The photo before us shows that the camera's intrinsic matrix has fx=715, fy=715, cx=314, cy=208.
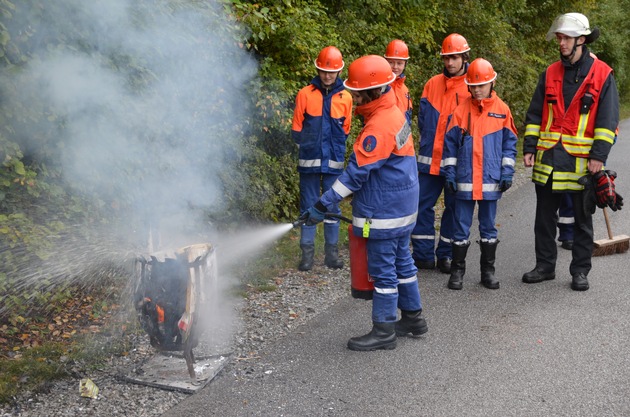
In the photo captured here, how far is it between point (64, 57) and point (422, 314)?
3.25 m

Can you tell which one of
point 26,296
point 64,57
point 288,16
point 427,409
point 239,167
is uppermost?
point 288,16

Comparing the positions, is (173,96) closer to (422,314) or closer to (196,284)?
(196,284)

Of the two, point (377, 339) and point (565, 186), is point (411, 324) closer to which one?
point (377, 339)

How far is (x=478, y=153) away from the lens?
6.16 meters

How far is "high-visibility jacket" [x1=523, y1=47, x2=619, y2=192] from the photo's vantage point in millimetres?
5934

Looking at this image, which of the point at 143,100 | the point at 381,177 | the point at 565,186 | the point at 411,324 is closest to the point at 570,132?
the point at 565,186

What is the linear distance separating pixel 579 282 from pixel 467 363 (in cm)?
194

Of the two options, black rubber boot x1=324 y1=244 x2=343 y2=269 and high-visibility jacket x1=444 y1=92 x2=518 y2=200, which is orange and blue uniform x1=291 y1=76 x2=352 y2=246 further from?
high-visibility jacket x1=444 y1=92 x2=518 y2=200

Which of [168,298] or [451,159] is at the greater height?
[451,159]

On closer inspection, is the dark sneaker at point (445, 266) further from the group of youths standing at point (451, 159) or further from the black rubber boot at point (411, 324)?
the black rubber boot at point (411, 324)

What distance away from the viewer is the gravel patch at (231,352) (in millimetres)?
4066

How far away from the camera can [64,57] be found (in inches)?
193

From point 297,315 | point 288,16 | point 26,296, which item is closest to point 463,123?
point 297,315

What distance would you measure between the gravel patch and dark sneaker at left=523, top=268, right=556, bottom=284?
1.60 m
